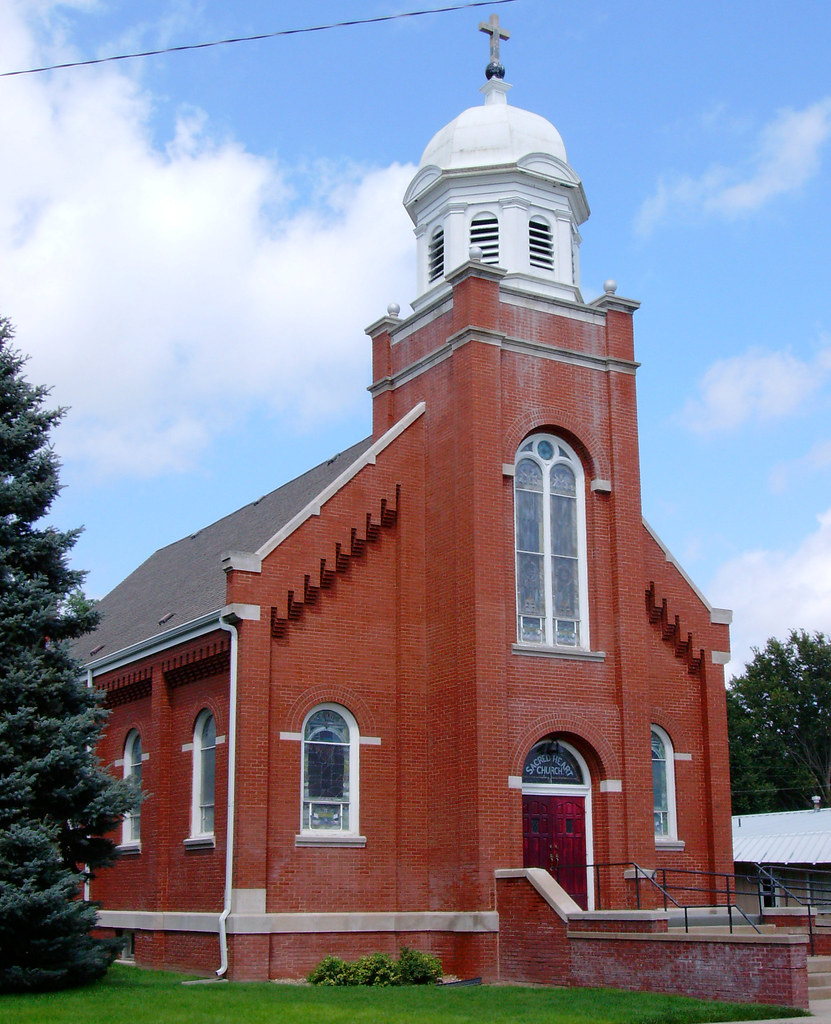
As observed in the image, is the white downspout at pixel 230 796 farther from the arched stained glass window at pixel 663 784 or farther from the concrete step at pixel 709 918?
the arched stained glass window at pixel 663 784

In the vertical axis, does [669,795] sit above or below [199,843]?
above

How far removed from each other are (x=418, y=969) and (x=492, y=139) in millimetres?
16284

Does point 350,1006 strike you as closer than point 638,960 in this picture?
Yes

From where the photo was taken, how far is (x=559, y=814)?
74.9 feet

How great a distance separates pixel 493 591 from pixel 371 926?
605cm

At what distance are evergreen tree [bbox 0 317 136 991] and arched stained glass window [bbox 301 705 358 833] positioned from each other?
3.87 meters

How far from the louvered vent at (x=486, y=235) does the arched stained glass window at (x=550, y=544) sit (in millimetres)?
4142

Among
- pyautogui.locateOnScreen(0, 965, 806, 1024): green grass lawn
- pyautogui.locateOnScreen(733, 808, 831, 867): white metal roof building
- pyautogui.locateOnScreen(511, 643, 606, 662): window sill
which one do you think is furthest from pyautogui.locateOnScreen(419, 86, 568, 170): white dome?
pyautogui.locateOnScreen(733, 808, 831, 867): white metal roof building

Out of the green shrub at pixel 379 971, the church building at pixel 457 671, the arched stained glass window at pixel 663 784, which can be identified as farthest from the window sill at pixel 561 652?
the green shrub at pixel 379 971

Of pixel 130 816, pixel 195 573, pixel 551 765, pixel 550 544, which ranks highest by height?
pixel 195 573

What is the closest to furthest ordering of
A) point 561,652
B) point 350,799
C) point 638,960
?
Answer: 1. point 638,960
2. point 350,799
3. point 561,652

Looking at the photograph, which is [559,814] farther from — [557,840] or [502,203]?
[502,203]

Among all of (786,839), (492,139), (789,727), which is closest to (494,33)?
(492,139)

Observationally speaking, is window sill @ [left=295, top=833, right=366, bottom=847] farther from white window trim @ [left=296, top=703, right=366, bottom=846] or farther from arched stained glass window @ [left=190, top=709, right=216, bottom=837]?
arched stained glass window @ [left=190, top=709, right=216, bottom=837]
